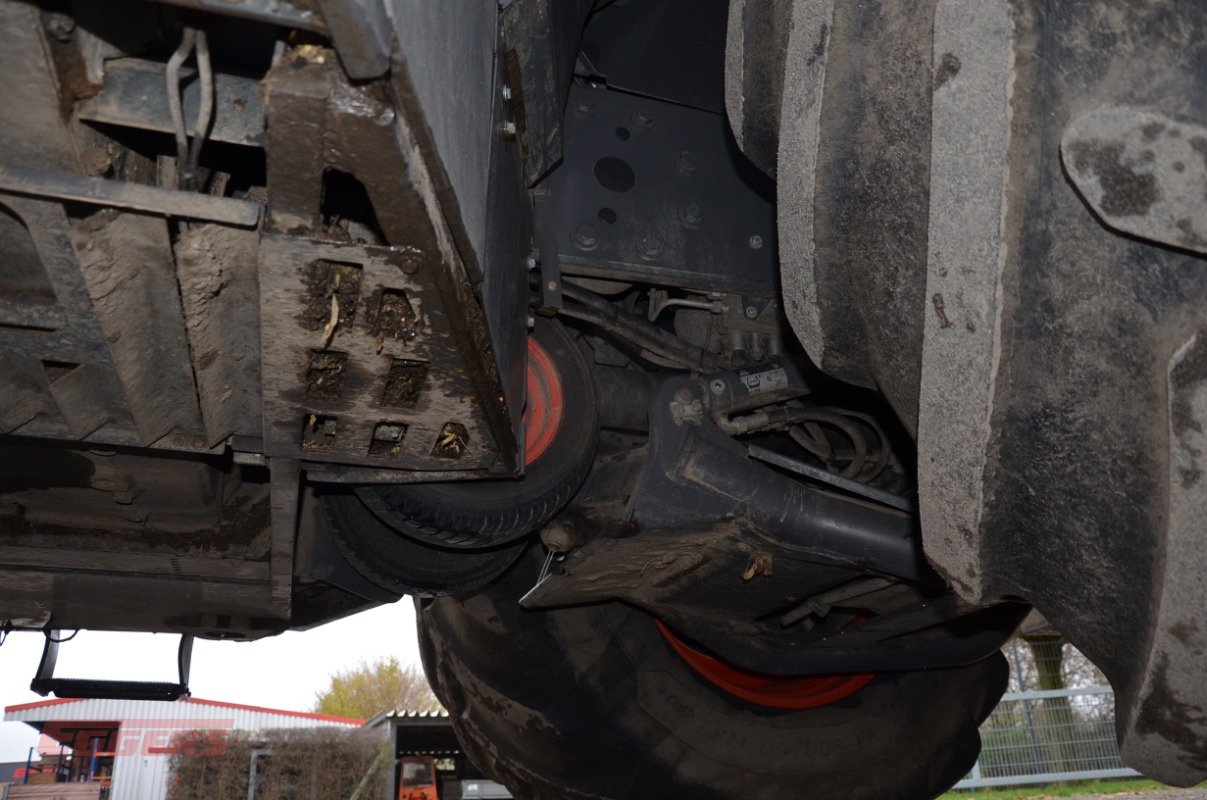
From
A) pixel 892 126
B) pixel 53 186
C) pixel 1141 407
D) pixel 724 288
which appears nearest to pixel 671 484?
pixel 724 288

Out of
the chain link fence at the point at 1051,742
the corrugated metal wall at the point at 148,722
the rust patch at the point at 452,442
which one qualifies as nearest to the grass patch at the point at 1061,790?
the chain link fence at the point at 1051,742

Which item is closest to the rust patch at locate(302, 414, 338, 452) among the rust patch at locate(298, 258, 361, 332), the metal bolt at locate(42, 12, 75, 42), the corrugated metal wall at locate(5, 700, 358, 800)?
the rust patch at locate(298, 258, 361, 332)

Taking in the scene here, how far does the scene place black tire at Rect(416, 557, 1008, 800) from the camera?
2713 millimetres

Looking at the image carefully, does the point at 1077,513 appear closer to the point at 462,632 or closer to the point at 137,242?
the point at 137,242

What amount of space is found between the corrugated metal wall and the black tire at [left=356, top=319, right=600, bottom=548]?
66.6 ft

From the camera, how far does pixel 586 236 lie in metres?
2.13

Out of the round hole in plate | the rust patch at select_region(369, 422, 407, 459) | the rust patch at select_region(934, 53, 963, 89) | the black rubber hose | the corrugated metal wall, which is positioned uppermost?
the rust patch at select_region(934, 53, 963, 89)

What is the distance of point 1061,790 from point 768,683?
9.13 meters

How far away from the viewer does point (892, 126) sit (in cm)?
127

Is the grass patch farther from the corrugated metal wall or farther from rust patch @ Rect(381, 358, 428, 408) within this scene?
the corrugated metal wall

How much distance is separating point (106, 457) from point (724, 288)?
1.31 m

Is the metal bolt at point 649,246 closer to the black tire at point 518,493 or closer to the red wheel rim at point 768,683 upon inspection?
the black tire at point 518,493

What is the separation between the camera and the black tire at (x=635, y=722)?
2.71m

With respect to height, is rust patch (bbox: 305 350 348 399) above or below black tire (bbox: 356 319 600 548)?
above
